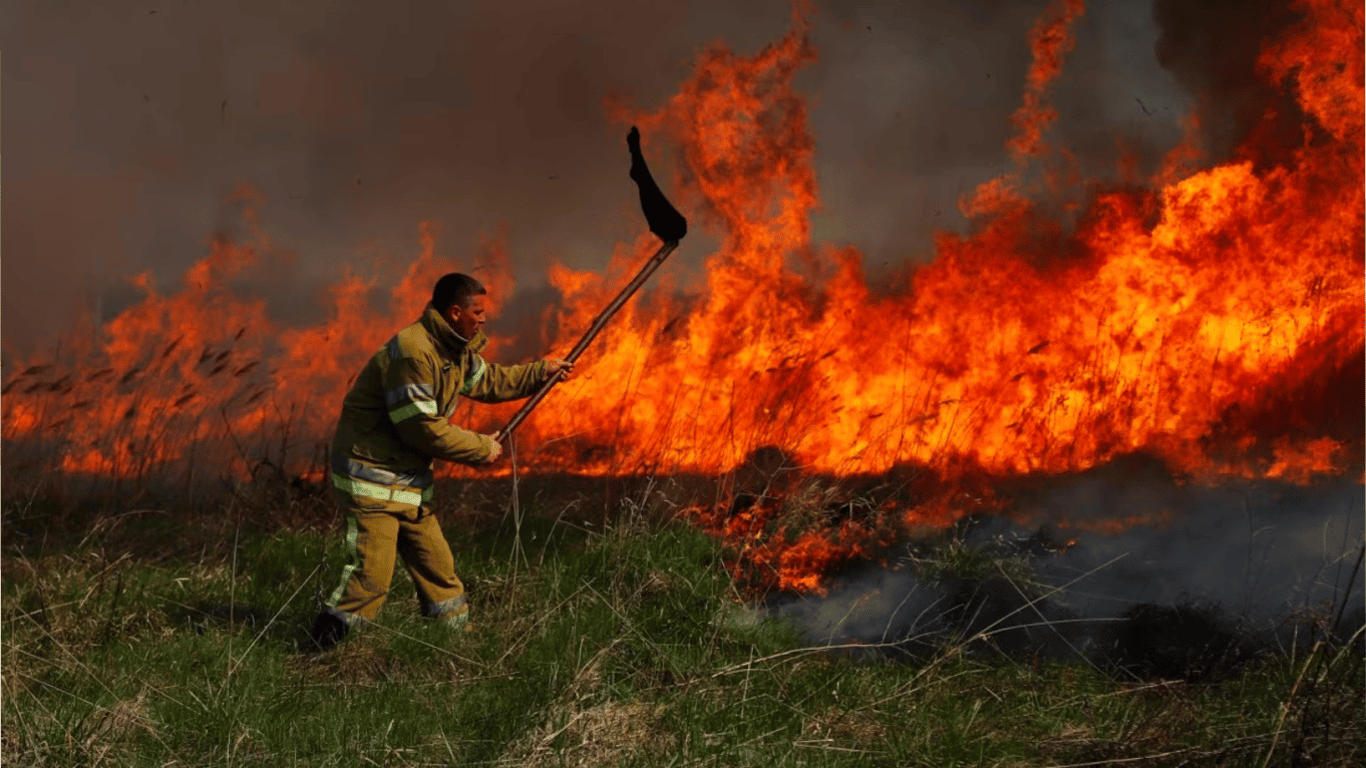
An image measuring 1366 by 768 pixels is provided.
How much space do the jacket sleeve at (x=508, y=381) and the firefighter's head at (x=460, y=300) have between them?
0.50 m

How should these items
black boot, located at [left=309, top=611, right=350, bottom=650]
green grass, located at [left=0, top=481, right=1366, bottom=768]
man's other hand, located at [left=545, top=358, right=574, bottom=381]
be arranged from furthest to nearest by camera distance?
1. man's other hand, located at [left=545, top=358, right=574, bottom=381]
2. black boot, located at [left=309, top=611, right=350, bottom=650]
3. green grass, located at [left=0, top=481, right=1366, bottom=768]

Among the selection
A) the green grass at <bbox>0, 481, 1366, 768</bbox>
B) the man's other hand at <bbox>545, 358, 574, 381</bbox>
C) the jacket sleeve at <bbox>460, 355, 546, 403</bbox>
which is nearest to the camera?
the green grass at <bbox>0, 481, 1366, 768</bbox>

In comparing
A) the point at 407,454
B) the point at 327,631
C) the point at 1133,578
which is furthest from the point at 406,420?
the point at 1133,578

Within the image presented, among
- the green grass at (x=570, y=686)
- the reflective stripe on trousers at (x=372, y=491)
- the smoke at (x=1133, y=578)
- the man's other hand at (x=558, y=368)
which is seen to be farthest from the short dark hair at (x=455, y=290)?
the smoke at (x=1133, y=578)

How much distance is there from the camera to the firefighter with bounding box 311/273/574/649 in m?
5.23

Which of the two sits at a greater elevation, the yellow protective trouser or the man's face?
the man's face

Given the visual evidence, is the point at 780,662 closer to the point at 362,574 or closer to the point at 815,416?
the point at 362,574

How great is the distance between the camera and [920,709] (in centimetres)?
422

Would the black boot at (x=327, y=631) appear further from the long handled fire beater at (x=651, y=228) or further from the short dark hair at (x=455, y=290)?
the short dark hair at (x=455, y=290)

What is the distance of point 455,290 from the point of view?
17.5 feet

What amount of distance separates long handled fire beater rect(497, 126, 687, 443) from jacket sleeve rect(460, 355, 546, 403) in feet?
1.24

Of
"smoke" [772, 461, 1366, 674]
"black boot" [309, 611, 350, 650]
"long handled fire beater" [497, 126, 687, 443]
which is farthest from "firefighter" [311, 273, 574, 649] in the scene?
"smoke" [772, 461, 1366, 674]

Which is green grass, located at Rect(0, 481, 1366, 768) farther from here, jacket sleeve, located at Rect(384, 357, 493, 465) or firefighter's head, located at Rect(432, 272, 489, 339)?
firefighter's head, located at Rect(432, 272, 489, 339)

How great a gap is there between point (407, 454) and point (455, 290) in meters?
0.86
